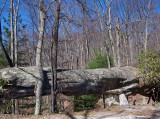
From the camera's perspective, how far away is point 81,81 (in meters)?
7.50

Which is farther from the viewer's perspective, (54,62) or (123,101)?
(123,101)

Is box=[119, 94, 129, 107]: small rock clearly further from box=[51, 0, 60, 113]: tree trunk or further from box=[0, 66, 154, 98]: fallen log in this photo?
box=[51, 0, 60, 113]: tree trunk

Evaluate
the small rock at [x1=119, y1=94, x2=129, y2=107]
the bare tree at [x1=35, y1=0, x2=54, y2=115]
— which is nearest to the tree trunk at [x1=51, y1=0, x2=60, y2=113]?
the bare tree at [x1=35, y1=0, x2=54, y2=115]

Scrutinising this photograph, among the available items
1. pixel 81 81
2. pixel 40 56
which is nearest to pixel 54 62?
pixel 40 56

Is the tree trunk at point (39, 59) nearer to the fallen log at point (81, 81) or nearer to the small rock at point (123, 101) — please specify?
the fallen log at point (81, 81)

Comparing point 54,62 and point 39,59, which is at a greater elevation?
point 39,59

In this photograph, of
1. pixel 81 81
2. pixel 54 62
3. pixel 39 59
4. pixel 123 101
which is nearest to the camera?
pixel 54 62

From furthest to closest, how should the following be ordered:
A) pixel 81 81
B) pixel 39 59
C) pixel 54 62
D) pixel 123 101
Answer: pixel 123 101 < pixel 81 81 < pixel 39 59 < pixel 54 62

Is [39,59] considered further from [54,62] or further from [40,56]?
[54,62]

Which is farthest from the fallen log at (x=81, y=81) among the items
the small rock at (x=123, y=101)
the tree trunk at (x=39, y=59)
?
the small rock at (x=123, y=101)

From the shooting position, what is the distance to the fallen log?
6.27 meters

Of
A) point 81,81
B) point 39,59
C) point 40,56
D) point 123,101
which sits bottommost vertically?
point 123,101

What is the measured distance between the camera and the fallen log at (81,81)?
627cm

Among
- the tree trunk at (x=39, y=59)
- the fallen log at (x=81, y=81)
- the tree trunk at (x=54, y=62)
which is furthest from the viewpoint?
the fallen log at (x=81, y=81)
